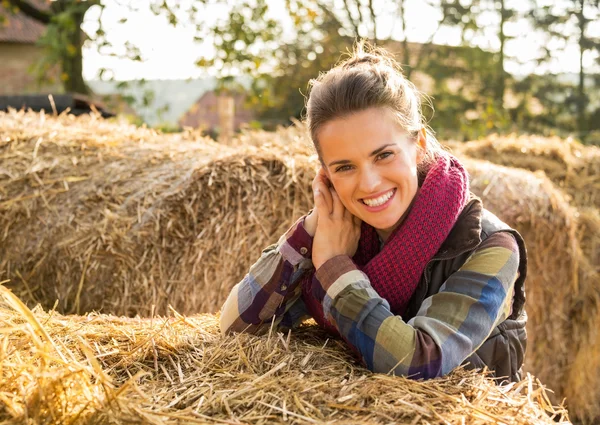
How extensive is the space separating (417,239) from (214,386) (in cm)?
83

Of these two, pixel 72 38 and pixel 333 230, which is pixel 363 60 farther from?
pixel 72 38

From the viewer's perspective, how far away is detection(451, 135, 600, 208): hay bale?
16.8ft

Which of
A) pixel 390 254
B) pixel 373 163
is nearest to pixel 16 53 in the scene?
pixel 373 163

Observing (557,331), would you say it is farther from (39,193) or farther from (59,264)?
(39,193)

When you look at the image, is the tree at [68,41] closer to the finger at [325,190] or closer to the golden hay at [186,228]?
the golden hay at [186,228]

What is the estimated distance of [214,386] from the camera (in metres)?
1.82

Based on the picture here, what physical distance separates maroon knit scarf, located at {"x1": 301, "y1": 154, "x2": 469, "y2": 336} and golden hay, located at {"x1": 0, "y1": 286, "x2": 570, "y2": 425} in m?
0.27

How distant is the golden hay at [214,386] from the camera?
5.04 ft

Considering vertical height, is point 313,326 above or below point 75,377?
below

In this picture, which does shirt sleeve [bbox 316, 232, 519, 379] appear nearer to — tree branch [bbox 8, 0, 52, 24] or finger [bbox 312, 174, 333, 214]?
finger [bbox 312, 174, 333, 214]

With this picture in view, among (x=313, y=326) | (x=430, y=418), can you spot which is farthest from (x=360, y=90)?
(x=430, y=418)

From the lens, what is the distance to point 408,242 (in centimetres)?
217

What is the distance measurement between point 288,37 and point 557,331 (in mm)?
15160

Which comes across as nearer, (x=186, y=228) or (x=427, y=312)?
(x=427, y=312)
